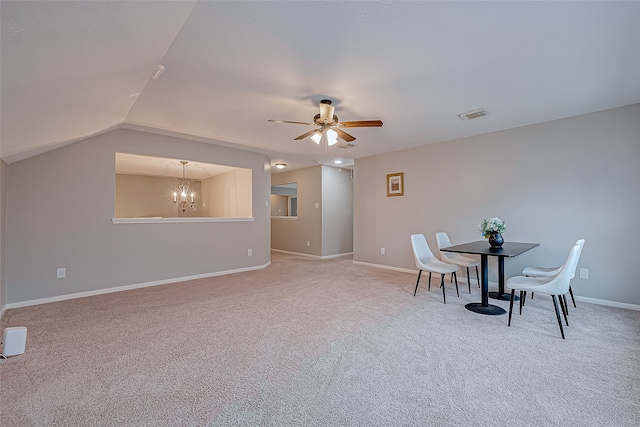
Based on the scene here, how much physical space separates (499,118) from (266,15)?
3.32 metres

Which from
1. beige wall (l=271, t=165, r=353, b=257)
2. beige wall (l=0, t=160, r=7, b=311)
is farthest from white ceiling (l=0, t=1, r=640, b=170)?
beige wall (l=271, t=165, r=353, b=257)

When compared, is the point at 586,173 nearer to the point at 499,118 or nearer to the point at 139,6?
the point at 499,118

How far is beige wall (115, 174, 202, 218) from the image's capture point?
714 centimetres

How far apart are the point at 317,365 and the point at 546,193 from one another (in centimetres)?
386

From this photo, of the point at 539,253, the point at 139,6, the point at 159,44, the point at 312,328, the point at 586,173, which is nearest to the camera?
the point at 139,6

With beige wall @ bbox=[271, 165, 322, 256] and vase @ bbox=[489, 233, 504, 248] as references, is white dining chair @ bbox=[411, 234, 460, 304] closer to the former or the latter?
vase @ bbox=[489, 233, 504, 248]

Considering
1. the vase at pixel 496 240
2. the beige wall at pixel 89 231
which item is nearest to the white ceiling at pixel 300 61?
the beige wall at pixel 89 231

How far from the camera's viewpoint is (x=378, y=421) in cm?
152

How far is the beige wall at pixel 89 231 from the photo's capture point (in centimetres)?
343

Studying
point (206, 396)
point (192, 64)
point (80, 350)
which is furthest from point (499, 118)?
point (80, 350)

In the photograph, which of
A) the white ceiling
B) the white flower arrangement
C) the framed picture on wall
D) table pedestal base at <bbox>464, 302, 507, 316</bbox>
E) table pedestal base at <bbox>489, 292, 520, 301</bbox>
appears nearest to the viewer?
the white ceiling

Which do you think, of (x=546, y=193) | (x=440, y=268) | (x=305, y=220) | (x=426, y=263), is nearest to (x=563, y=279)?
(x=440, y=268)

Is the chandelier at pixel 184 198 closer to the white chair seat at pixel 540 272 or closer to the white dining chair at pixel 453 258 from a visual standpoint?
the white dining chair at pixel 453 258

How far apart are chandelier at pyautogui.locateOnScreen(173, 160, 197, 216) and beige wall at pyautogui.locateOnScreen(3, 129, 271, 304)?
2.98m
